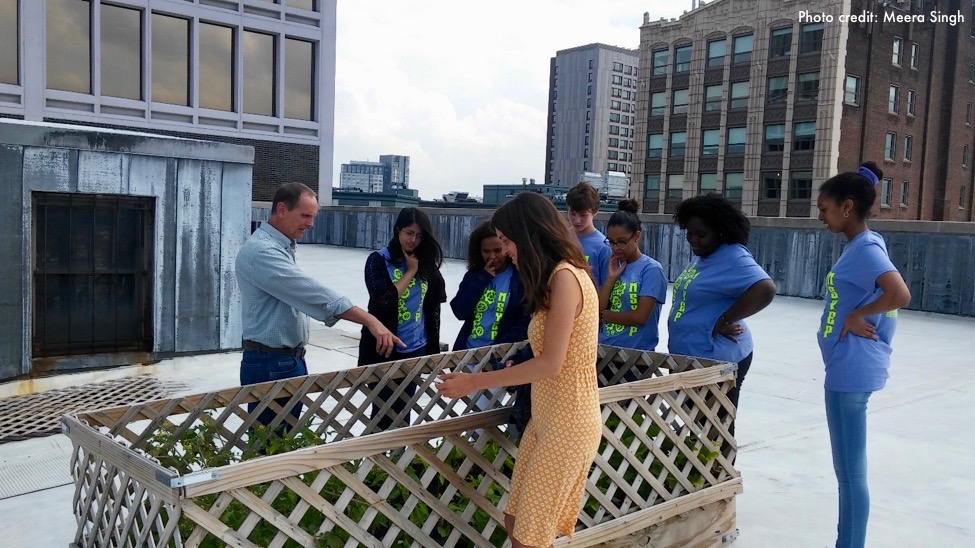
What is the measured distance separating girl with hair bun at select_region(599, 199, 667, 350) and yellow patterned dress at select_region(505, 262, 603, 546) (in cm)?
199

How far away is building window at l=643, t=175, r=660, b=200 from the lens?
58.4m

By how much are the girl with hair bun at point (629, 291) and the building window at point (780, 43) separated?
5119 cm

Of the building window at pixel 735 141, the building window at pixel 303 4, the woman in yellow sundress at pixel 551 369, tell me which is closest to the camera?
the woman in yellow sundress at pixel 551 369

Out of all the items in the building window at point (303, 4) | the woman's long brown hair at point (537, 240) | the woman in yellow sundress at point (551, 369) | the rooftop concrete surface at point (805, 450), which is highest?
the building window at point (303, 4)

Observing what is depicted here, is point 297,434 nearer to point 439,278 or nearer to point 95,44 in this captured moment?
point 439,278

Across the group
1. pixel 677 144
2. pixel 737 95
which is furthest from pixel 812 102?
pixel 677 144

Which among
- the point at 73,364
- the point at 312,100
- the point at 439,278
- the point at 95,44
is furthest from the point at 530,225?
the point at 312,100

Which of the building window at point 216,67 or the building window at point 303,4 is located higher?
the building window at point 303,4

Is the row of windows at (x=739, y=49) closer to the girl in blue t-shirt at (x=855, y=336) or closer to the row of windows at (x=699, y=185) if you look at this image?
the row of windows at (x=699, y=185)

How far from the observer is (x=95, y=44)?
2711 centimetres

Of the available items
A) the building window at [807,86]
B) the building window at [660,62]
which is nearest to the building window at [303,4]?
the building window at [807,86]

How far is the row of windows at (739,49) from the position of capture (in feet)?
162

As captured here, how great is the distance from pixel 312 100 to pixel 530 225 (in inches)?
1270

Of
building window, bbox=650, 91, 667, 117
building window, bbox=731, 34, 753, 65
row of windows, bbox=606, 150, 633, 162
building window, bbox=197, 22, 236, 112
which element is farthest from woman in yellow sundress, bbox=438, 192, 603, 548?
row of windows, bbox=606, 150, 633, 162
